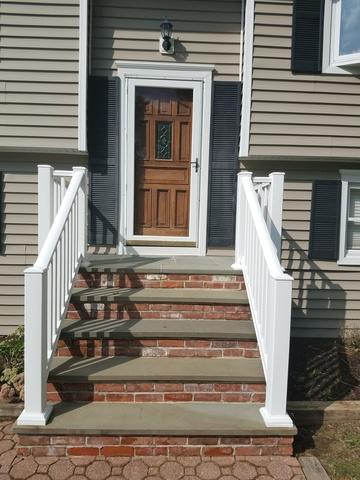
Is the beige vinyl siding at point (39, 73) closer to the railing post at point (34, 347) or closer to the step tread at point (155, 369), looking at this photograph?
the railing post at point (34, 347)

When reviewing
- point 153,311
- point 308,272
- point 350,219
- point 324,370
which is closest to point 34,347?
point 153,311

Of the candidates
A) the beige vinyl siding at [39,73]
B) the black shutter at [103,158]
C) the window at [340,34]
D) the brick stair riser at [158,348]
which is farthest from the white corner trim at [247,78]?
the brick stair riser at [158,348]

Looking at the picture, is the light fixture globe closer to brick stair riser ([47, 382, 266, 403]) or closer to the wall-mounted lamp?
the wall-mounted lamp

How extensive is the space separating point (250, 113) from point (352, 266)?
1986 millimetres

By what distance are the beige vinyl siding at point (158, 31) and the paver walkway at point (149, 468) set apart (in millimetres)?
3580

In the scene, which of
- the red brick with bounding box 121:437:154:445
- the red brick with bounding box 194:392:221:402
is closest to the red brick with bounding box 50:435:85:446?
the red brick with bounding box 121:437:154:445

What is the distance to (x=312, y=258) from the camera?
4.38 metres

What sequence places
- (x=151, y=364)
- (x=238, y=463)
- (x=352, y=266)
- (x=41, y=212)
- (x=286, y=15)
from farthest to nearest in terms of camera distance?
(x=352, y=266) < (x=286, y=15) < (x=41, y=212) < (x=151, y=364) < (x=238, y=463)

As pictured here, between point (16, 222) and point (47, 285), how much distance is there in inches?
80.9

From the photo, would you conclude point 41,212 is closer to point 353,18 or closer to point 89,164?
point 89,164

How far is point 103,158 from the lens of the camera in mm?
4250

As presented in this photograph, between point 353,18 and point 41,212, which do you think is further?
point 353,18

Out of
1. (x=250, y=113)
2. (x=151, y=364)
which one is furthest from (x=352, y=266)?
(x=151, y=364)

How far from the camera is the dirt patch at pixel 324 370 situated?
3.20 m
